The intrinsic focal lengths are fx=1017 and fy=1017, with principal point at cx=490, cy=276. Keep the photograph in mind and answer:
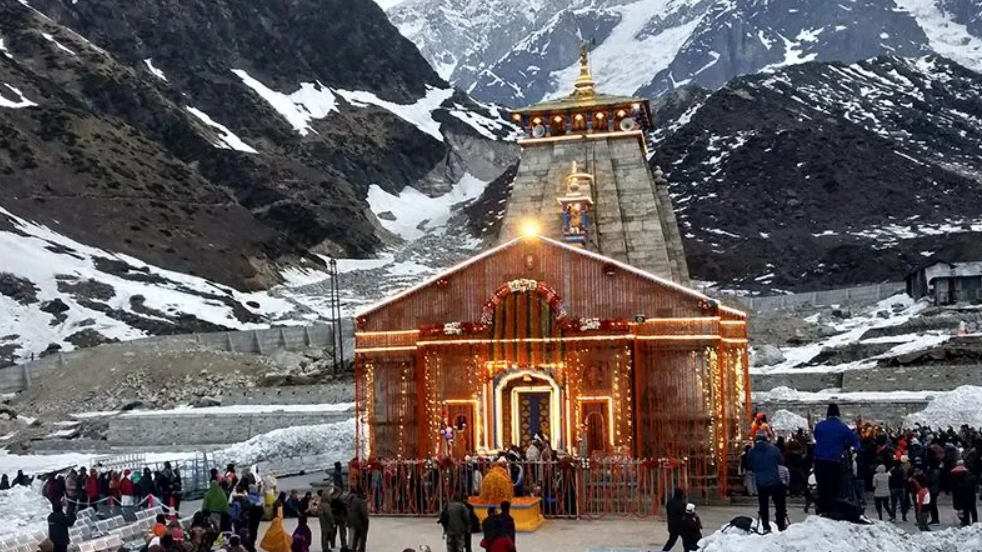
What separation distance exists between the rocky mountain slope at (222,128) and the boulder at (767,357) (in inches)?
2229

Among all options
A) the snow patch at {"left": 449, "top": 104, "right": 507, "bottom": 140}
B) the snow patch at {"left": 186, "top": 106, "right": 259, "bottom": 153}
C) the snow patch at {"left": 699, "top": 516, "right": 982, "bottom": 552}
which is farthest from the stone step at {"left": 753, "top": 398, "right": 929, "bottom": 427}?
the snow patch at {"left": 449, "top": 104, "right": 507, "bottom": 140}

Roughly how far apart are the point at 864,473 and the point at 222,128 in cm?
13128

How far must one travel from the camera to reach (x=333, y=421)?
139 ft

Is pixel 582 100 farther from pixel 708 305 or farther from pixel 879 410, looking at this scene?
pixel 879 410

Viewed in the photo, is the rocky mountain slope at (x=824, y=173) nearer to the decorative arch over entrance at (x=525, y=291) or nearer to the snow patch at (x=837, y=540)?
the decorative arch over entrance at (x=525, y=291)

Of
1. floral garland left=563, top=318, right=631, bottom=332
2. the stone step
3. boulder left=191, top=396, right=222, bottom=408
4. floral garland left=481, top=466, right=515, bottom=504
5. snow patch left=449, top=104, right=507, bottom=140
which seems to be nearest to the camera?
floral garland left=481, top=466, right=515, bottom=504

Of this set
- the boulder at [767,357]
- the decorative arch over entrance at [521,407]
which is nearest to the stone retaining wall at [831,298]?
the boulder at [767,357]

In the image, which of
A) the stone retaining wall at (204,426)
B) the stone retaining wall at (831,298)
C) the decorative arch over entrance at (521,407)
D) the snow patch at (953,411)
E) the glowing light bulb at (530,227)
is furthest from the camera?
the stone retaining wall at (831,298)

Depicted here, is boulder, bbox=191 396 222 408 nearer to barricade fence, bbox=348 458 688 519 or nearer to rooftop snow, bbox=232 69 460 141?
barricade fence, bbox=348 458 688 519

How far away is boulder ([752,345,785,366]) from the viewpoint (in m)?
51.0

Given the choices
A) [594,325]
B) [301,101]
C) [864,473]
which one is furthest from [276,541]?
[301,101]

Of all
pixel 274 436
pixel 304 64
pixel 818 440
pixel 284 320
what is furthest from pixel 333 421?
pixel 304 64

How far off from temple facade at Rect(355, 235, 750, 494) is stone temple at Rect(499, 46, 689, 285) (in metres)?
2.97

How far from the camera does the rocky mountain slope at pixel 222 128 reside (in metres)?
99.8
